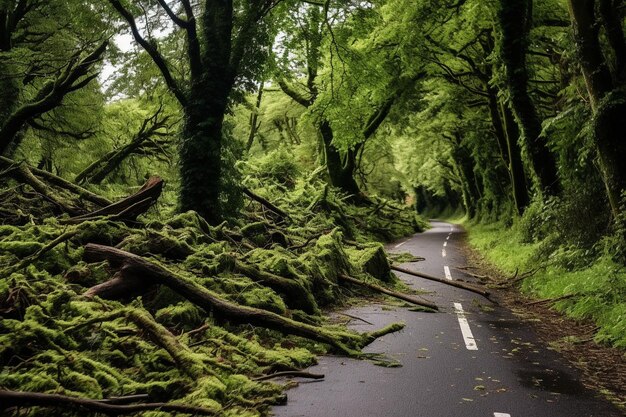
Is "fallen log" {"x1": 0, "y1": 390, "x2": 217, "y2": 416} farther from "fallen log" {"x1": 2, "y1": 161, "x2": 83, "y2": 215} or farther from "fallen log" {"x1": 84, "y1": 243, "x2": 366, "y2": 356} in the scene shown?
"fallen log" {"x1": 2, "y1": 161, "x2": 83, "y2": 215}

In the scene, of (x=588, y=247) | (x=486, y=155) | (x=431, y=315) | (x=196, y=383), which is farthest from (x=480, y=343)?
(x=486, y=155)

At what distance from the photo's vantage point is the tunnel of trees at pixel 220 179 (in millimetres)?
5199

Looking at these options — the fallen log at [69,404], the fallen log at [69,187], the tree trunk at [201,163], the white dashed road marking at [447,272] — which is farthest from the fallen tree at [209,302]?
the white dashed road marking at [447,272]

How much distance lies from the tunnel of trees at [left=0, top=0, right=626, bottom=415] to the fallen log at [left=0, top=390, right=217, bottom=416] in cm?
2

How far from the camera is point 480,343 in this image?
24.2ft

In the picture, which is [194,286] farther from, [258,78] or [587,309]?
[258,78]

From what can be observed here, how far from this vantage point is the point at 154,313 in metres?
6.52

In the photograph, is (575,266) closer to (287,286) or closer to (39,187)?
(287,286)

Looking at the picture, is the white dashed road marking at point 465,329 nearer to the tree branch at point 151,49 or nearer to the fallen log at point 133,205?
the fallen log at point 133,205

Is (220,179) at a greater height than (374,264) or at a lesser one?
greater

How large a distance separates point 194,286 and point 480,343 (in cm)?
437

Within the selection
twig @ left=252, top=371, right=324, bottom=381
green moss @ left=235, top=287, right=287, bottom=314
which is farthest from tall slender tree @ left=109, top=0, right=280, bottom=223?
twig @ left=252, top=371, right=324, bottom=381

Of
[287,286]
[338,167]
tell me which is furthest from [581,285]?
[338,167]

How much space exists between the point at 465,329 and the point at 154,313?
513 cm
